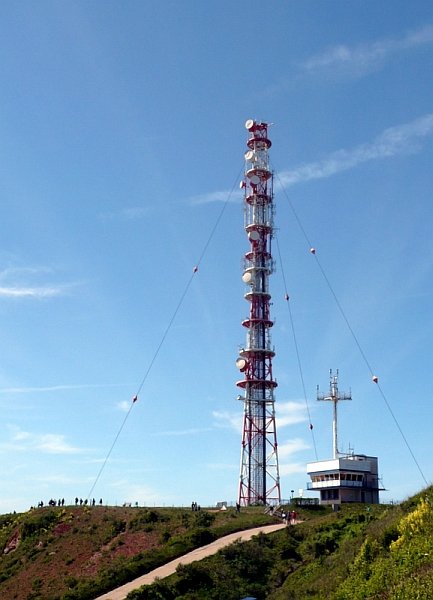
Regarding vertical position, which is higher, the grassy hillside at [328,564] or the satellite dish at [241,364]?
the satellite dish at [241,364]

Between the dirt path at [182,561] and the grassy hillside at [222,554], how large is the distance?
77cm

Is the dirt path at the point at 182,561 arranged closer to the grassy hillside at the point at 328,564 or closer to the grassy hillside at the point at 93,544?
the grassy hillside at the point at 93,544

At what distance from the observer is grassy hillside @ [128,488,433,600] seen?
22297mm

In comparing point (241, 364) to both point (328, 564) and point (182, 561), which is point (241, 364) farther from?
point (328, 564)

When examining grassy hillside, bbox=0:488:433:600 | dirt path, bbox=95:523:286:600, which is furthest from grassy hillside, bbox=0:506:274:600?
dirt path, bbox=95:523:286:600

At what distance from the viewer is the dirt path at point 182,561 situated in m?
34.7

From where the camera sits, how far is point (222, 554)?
38031mm

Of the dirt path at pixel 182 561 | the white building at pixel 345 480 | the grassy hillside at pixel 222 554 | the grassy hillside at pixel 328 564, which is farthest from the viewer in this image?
the white building at pixel 345 480

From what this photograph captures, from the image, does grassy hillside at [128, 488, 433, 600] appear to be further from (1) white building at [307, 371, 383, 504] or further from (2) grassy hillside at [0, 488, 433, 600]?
(1) white building at [307, 371, 383, 504]

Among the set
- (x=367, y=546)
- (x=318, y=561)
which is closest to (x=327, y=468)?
(x=318, y=561)

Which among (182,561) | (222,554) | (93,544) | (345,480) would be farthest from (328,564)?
(345,480)

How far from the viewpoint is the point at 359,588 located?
23094 mm

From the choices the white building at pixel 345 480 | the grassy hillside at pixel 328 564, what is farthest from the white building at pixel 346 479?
the grassy hillside at pixel 328 564

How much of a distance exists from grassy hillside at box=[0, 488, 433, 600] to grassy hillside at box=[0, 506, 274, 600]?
102 mm
